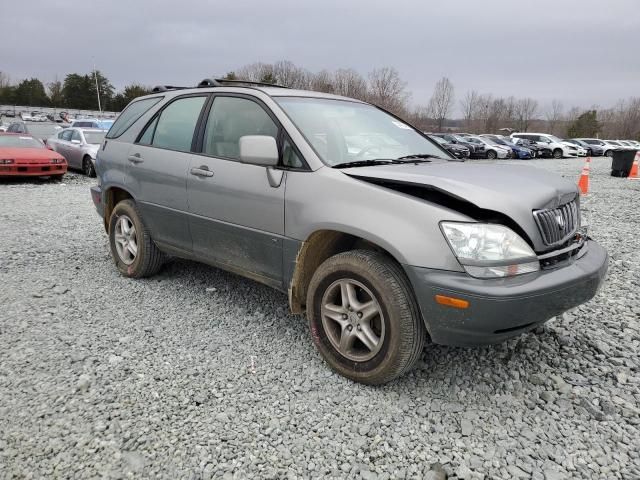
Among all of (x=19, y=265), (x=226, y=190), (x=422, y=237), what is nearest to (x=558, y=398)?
(x=422, y=237)

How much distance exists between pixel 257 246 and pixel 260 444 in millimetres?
1375

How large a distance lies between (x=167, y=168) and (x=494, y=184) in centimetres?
266

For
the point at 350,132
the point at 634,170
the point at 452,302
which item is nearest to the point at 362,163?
the point at 350,132

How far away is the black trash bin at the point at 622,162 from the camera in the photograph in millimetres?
16188

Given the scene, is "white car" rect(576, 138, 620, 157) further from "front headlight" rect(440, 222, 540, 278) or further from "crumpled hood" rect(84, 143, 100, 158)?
"front headlight" rect(440, 222, 540, 278)

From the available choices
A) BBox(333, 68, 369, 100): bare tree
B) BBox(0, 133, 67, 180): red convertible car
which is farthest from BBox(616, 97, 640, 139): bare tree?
BBox(0, 133, 67, 180): red convertible car

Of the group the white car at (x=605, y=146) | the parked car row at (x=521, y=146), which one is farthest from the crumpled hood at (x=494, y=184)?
the white car at (x=605, y=146)

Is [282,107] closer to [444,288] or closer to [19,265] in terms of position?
[444,288]

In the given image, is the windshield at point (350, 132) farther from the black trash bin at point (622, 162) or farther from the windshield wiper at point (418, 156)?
the black trash bin at point (622, 162)

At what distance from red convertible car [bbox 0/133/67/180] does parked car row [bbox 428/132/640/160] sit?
805 inches

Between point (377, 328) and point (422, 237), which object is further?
point (377, 328)

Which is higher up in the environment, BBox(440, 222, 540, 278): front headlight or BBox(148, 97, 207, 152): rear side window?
BBox(148, 97, 207, 152): rear side window

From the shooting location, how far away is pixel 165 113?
420 centimetres

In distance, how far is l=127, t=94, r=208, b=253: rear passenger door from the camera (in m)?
3.80
